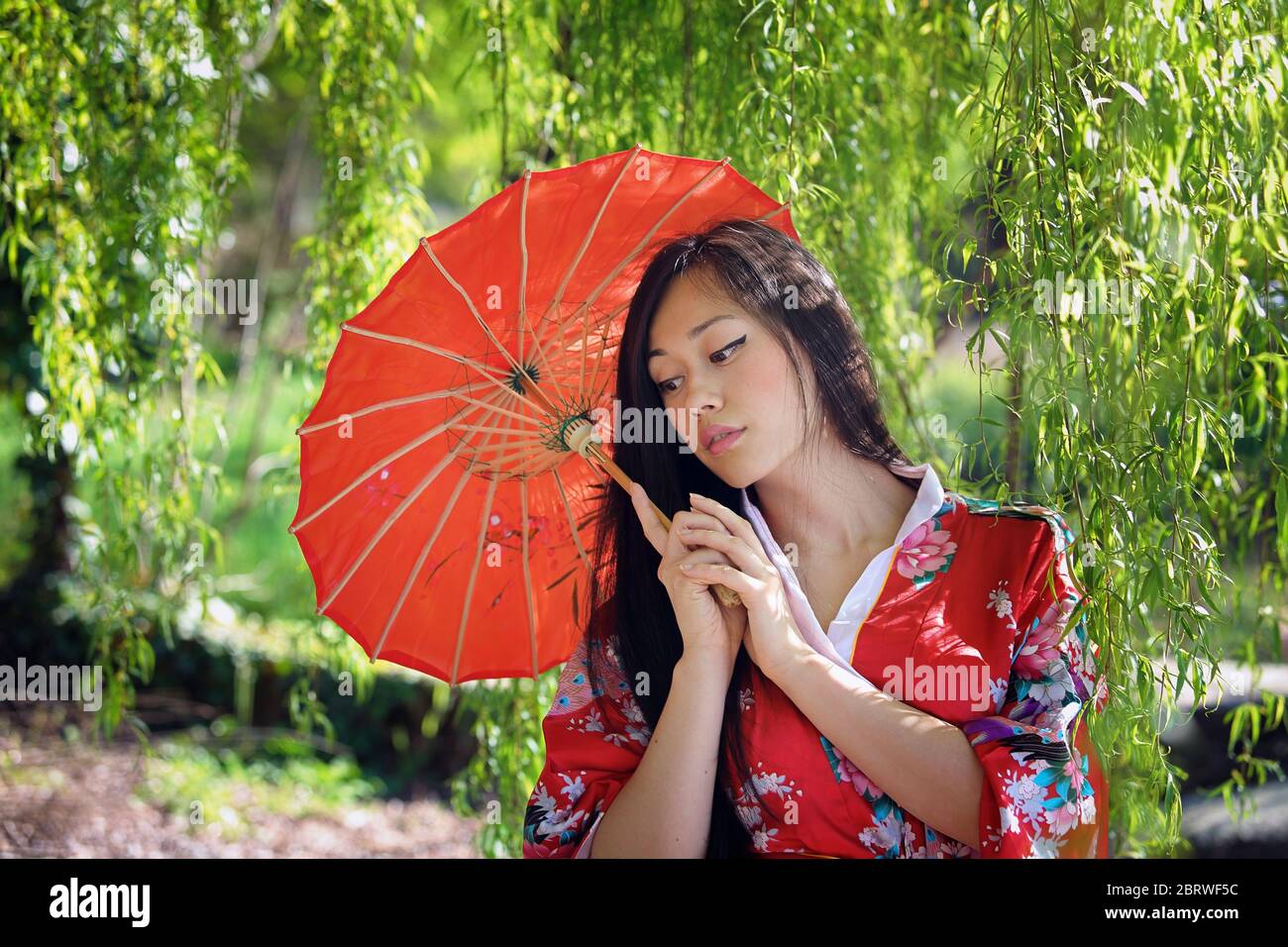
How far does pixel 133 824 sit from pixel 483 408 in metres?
2.93

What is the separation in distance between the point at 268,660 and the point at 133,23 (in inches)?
115

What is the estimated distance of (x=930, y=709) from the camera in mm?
1516

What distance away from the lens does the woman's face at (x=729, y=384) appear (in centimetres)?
159

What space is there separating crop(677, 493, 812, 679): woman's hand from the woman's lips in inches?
3.6

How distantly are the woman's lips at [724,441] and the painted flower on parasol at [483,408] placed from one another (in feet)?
0.43

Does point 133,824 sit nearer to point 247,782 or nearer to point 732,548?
point 247,782

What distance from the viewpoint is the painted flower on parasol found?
1.65 meters

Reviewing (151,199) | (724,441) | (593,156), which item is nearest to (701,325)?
(724,441)

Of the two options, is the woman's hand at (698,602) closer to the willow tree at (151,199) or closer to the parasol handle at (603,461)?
the parasol handle at (603,461)

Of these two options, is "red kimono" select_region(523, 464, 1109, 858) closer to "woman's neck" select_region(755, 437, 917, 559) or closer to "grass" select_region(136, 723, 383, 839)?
"woman's neck" select_region(755, 437, 917, 559)

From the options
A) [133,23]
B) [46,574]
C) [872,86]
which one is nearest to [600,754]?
[872,86]
